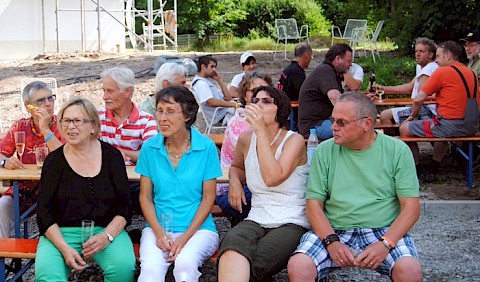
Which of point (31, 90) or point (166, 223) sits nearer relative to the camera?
point (166, 223)

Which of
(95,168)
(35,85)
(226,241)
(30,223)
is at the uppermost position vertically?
(35,85)

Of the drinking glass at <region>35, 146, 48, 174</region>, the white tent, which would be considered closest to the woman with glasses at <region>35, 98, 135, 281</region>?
the drinking glass at <region>35, 146, 48, 174</region>

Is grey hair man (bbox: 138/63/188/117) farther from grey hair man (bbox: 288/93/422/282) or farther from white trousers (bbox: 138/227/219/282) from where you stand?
grey hair man (bbox: 288/93/422/282)

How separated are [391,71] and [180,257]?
33.6 ft

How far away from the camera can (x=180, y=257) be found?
3.68 metres

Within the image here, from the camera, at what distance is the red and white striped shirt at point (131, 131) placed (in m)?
4.71

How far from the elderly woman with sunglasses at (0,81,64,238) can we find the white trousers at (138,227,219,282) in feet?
3.69

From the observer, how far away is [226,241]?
364 centimetres

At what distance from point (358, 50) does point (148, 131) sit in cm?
1485

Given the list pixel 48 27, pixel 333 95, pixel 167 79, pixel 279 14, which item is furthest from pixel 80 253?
pixel 279 14

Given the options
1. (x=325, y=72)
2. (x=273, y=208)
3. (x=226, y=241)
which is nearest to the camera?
(x=226, y=241)

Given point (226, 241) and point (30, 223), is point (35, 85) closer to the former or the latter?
point (30, 223)

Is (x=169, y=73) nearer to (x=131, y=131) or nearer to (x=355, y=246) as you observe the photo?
(x=131, y=131)

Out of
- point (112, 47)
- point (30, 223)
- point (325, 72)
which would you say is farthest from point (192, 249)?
point (112, 47)
